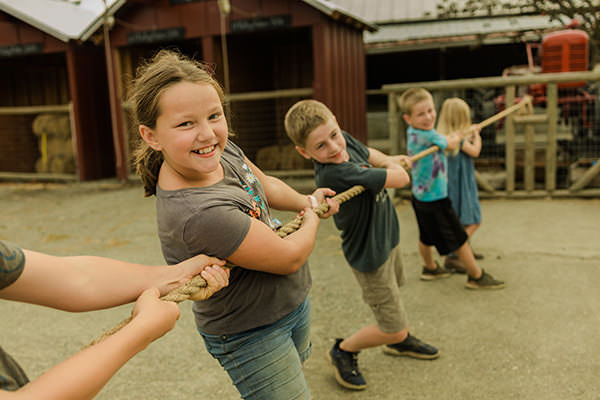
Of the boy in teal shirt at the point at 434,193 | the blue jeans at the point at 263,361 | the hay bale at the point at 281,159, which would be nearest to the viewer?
the blue jeans at the point at 263,361

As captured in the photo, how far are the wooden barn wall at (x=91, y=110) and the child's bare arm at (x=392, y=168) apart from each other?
326 inches

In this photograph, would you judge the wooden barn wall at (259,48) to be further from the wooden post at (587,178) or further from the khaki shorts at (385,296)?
the khaki shorts at (385,296)

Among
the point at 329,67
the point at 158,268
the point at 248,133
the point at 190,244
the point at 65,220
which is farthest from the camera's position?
the point at 248,133

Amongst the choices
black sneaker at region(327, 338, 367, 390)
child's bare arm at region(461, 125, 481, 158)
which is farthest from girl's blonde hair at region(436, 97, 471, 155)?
black sneaker at region(327, 338, 367, 390)

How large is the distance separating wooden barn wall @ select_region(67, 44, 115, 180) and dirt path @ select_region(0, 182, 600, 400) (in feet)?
15.4

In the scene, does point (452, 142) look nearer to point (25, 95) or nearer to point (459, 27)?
point (459, 27)

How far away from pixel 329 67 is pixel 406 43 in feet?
12.5

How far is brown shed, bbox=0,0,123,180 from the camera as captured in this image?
32.3ft

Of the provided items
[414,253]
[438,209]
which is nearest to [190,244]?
[438,209]

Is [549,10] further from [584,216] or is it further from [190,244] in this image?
[190,244]

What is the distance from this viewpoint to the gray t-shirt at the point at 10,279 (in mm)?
941

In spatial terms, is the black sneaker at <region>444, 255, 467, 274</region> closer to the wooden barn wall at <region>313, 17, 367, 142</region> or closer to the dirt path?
the dirt path

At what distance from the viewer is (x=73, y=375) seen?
37.8 inches

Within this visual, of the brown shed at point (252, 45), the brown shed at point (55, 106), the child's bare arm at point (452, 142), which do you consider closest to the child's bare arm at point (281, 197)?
the child's bare arm at point (452, 142)
